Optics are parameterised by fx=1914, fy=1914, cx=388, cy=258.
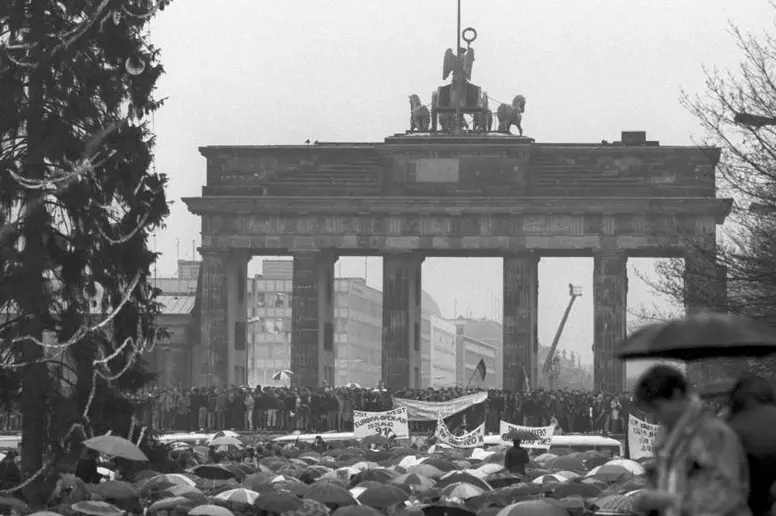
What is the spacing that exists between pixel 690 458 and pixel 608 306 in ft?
253

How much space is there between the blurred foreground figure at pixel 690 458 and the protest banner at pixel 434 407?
44.3 metres

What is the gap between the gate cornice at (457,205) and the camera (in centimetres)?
8438

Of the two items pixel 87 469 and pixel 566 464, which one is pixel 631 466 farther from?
pixel 87 469

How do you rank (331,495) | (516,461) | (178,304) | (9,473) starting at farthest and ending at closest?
(178,304) → (9,473) → (516,461) → (331,495)

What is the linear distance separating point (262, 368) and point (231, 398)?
5162 inches

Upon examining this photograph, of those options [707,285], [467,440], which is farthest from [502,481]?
[467,440]

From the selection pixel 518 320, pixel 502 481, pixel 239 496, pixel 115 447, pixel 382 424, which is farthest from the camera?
pixel 518 320

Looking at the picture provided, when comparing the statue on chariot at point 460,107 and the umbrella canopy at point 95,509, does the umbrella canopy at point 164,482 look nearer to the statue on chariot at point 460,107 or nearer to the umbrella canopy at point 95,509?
the umbrella canopy at point 95,509

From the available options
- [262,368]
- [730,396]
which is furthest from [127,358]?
[262,368]

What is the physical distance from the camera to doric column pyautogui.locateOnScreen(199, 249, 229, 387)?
87.1 metres

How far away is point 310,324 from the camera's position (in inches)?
3435

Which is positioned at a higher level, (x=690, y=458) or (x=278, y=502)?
(x=690, y=458)

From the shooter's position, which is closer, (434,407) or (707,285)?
(707,285)

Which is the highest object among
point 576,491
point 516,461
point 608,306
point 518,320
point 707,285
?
point 608,306
